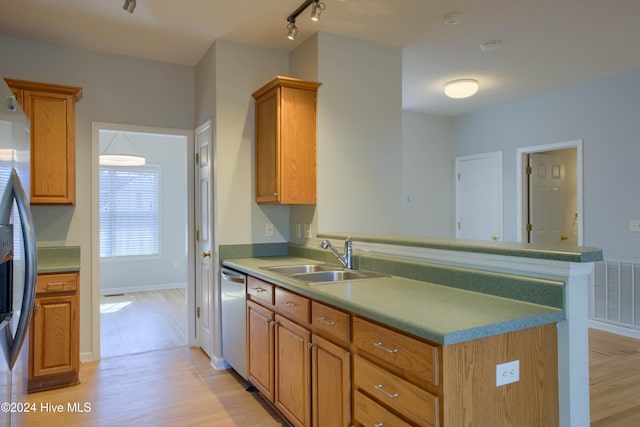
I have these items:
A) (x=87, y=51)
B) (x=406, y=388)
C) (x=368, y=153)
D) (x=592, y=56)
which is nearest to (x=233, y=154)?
(x=368, y=153)

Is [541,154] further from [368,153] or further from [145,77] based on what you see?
[145,77]

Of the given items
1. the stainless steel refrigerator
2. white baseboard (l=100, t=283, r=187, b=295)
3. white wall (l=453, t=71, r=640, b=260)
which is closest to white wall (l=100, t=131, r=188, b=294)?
white baseboard (l=100, t=283, r=187, b=295)

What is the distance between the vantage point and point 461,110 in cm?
591

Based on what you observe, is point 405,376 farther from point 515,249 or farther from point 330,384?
point 515,249

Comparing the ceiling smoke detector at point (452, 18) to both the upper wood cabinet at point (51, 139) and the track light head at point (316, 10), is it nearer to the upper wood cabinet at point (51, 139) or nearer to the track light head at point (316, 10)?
the track light head at point (316, 10)

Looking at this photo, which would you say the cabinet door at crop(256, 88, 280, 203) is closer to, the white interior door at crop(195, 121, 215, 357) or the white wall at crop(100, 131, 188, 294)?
the white interior door at crop(195, 121, 215, 357)

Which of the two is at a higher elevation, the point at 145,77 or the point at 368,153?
the point at 145,77

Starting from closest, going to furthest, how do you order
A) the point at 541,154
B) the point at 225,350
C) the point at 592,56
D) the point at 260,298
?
the point at 260,298, the point at 225,350, the point at 592,56, the point at 541,154

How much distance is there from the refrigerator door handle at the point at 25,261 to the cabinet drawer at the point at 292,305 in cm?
119

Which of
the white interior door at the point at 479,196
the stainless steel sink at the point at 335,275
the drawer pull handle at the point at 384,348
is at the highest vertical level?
the white interior door at the point at 479,196

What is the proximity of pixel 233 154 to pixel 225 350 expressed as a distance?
1585 mm

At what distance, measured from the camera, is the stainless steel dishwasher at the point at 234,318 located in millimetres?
3002

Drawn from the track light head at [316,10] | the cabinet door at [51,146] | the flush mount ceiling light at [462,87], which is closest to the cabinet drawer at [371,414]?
the track light head at [316,10]

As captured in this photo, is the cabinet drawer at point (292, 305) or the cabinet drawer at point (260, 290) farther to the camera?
the cabinet drawer at point (260, 290)
